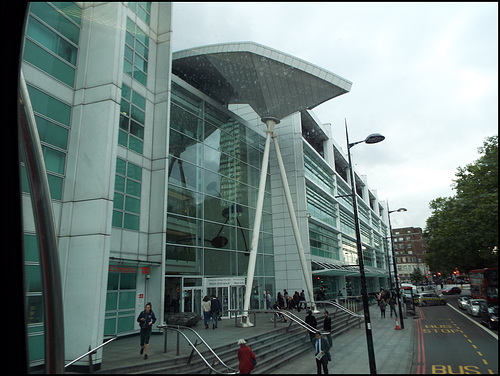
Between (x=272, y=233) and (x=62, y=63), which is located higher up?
(x=62, y=63)

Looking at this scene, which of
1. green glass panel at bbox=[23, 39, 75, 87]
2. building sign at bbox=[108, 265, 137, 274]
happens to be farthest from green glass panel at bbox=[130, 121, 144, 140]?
building sign at bbox=[108, 265, 137, 274]

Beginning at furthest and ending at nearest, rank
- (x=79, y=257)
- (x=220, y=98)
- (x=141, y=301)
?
(x=220, y=98), (x=141, y=301), (x=79, y=257)

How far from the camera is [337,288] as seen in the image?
1606 inches

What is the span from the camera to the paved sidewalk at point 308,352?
35.5 ft

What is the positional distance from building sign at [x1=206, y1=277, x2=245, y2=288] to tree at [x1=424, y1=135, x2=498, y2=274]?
13560mm

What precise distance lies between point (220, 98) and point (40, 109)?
15.3 m

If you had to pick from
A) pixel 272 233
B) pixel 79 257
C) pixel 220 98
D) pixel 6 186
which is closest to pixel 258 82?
pixel 220 98

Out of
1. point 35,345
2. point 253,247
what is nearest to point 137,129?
point 253,247

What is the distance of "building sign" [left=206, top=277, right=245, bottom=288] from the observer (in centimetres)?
2113

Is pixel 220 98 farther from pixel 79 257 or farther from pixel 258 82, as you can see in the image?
pixel 79 257

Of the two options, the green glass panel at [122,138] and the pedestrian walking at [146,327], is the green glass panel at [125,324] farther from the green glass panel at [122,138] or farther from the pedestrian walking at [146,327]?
the green glass panel at [122,138]

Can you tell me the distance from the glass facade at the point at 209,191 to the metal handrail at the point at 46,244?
13250 mm

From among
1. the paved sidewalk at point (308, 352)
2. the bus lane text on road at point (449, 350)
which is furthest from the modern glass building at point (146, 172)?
the bus lane text on road at point (449, 350)

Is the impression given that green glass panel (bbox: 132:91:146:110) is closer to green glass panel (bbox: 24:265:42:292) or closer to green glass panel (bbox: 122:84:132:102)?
green glass panel (bbox: 122:84:132:102)
